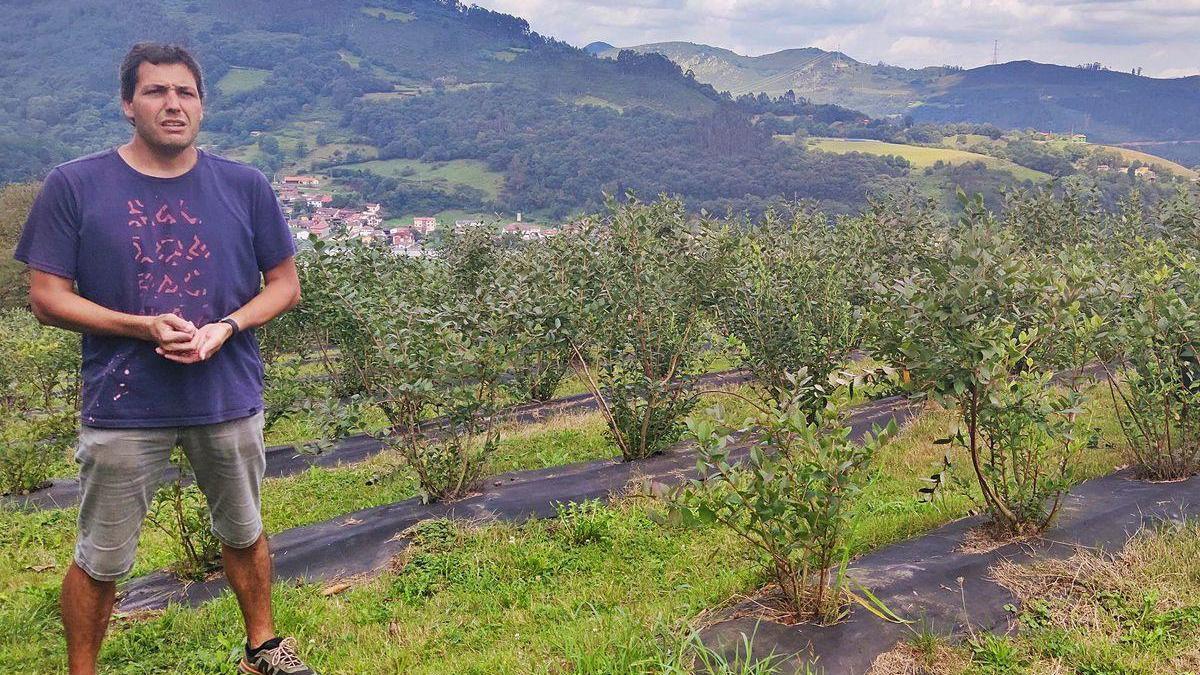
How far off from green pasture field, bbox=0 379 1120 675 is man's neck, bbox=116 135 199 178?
2.39m

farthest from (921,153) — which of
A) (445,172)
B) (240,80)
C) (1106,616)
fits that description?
(240,80)

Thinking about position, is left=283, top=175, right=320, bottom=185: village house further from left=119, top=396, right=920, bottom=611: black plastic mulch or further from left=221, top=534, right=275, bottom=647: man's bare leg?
left=221, top=534, right=275, bottom=647: man's bare leg

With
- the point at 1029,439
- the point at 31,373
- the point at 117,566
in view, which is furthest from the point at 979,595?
the point at 31,373

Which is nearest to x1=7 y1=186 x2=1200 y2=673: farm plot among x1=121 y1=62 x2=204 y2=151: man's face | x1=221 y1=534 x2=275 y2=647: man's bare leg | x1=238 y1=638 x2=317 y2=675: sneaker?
x1=238 y1=638 x2=317 y2=675: sneaker

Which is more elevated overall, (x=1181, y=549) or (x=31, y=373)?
(x=1181, y=549)

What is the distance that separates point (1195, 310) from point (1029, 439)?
2.18 metres

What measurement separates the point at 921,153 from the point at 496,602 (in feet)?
437

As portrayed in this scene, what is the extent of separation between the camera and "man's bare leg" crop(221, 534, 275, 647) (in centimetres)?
350

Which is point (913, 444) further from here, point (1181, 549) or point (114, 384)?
point (114, 384)

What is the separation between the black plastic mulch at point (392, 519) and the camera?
5.17 metres

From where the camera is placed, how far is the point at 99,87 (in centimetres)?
17312

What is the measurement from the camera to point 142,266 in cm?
304

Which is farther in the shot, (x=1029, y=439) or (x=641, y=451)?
(x=641, y=451)

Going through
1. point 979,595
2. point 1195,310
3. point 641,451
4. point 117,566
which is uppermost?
point 1195,310
